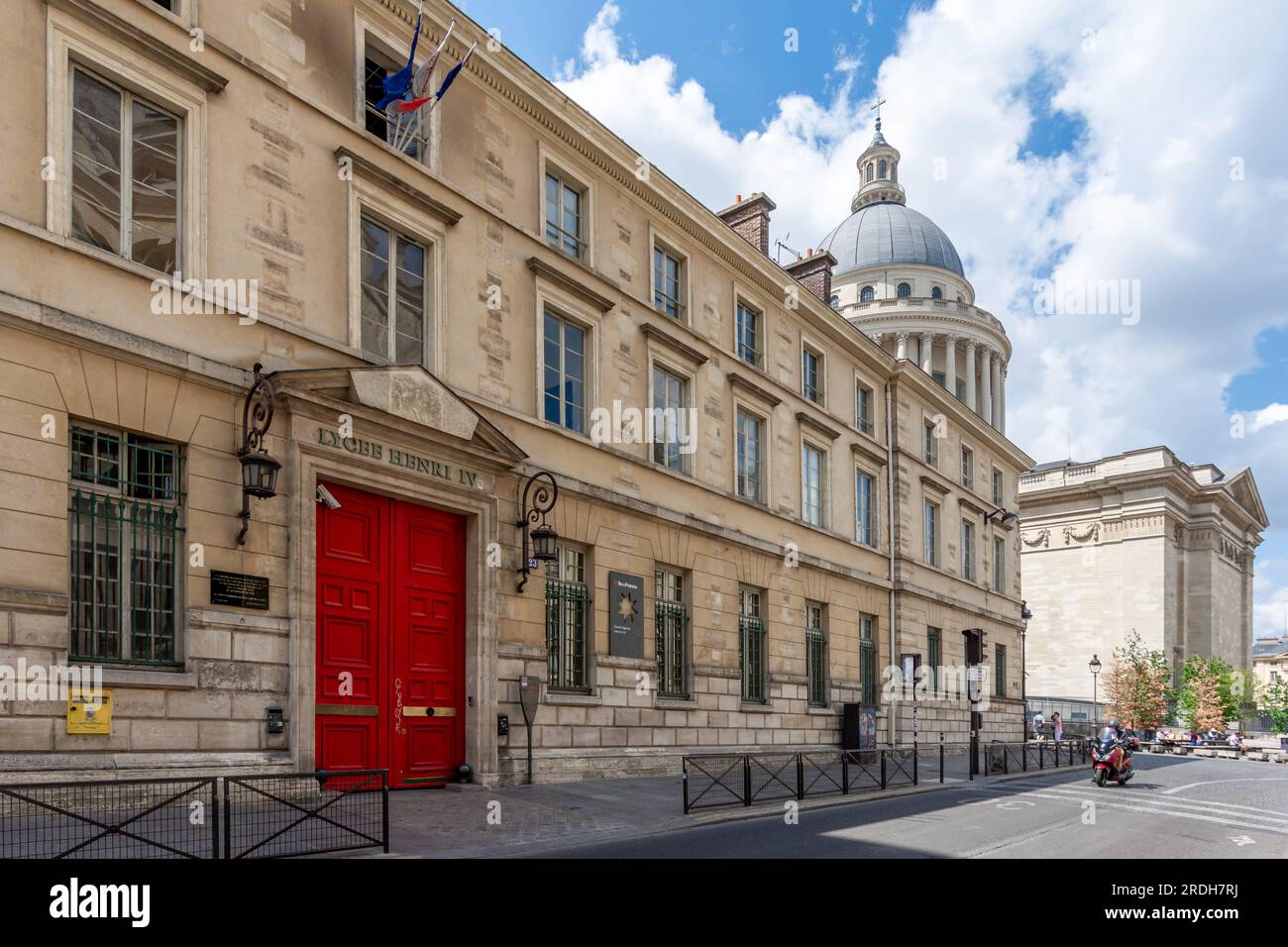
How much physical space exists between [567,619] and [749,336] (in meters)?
Answer: 9.71

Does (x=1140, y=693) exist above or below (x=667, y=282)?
below

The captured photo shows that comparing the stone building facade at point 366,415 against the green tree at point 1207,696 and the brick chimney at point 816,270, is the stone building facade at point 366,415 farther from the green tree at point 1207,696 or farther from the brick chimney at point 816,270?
the green tree at point 1207,696

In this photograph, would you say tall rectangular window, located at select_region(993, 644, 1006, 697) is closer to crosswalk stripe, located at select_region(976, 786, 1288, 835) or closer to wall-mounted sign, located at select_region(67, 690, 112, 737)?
crosswalk stripe, located at select_region(976, 786, 1288, 835)

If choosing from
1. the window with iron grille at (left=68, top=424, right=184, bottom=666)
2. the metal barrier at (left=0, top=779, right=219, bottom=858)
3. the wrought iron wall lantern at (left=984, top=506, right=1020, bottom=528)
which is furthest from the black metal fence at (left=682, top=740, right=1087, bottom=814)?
the wrought iron wall lantern at (left=984, top=506, right=1020, bottom=528)

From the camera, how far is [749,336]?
24.8m

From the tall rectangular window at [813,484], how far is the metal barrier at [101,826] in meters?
18.8

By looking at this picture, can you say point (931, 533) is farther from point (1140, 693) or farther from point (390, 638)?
point (1140, 693)

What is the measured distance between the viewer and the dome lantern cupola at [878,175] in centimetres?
9038

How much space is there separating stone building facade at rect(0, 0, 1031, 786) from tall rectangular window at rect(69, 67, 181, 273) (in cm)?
4

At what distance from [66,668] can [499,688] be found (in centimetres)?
671

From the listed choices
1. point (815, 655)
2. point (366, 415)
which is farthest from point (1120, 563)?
point (366, 415)

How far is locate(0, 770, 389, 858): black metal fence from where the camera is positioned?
7.89 m

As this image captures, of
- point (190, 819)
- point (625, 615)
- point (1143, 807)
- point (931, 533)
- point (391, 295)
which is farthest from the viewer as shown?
point (931, 533)

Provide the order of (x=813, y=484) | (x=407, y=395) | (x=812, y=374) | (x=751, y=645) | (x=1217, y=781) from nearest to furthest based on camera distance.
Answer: (x=407, y=395)
(x=751, y=645)
(x=1217, y=781)
(x=813, y=484)
(x=812, y=374)
